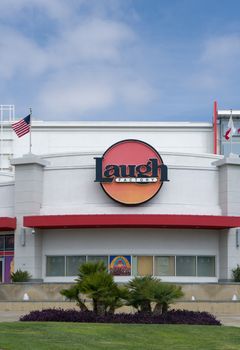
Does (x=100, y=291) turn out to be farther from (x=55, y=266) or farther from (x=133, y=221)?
(x=55, y=266)

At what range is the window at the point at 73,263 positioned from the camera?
1780 inches

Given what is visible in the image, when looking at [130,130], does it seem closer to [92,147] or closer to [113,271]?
[92,147]

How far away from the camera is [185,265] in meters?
45.4

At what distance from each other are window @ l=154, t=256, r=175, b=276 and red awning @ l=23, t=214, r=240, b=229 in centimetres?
254

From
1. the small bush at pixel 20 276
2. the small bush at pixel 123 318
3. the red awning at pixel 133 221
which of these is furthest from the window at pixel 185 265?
the small bush at pixel 123 318

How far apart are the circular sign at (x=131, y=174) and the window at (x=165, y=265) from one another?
4.04m

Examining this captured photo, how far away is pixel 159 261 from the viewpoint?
45219 millimetres

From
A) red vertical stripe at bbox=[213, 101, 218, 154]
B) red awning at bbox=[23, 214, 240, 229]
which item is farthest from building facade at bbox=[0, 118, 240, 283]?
red vertical stripe at bbox=[213, 101, 218, 154]

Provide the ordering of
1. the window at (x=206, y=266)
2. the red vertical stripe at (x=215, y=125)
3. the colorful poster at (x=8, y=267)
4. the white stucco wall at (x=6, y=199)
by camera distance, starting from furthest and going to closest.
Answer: the red vertical stripe at (x=215, y=125) < the colorful poster at (x=8, y=267) < the white stucco wall at (x=6, y=199) < the window at (x=206, y=266)

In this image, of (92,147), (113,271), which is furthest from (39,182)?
(92,147)

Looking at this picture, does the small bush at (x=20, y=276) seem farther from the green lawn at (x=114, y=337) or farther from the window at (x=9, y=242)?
the green lawn at (x=114, y=337)

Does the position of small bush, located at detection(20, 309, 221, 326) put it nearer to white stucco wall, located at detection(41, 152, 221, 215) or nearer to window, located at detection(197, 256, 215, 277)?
white stucco wall, located at detection(41, 152, 221, 215)

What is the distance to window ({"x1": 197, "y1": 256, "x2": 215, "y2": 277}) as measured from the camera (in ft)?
149

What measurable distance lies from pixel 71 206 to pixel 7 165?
29.0 meters
